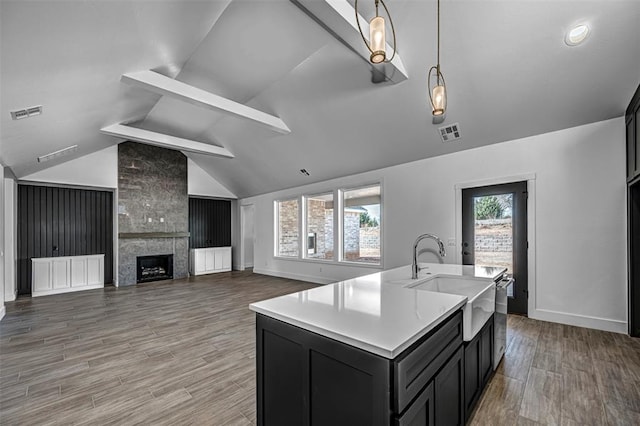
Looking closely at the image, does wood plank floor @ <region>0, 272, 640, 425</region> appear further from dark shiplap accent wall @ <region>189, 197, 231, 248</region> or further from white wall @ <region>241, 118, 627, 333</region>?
dark shiplap accent wall @ <region>189, 197, 231, 248</region>

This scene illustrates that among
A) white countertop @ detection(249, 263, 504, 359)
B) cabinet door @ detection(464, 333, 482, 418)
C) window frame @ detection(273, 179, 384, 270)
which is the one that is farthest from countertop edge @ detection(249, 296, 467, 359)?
window frame @ detection(273, 179, 384, 270)

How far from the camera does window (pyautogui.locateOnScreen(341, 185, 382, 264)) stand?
6.12m

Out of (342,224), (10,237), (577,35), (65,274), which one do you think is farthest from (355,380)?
(65,274)

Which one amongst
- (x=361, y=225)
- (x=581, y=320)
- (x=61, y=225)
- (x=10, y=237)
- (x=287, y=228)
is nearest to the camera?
(x=581, y=320)

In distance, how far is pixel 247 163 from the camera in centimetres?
743

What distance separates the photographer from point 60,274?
6238 millimetres

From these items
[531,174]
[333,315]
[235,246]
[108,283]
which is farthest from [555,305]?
[108,283]

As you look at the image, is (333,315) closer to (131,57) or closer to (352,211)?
(131,57)

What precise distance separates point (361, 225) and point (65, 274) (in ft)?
21.7

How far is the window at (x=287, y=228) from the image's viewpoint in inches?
319

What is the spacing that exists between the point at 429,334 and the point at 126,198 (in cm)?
791

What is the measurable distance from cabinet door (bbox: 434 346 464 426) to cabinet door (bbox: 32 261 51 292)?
26.0 feet

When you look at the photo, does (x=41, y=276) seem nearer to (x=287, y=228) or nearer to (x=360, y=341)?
(x=287, y=228)

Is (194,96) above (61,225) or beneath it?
above
